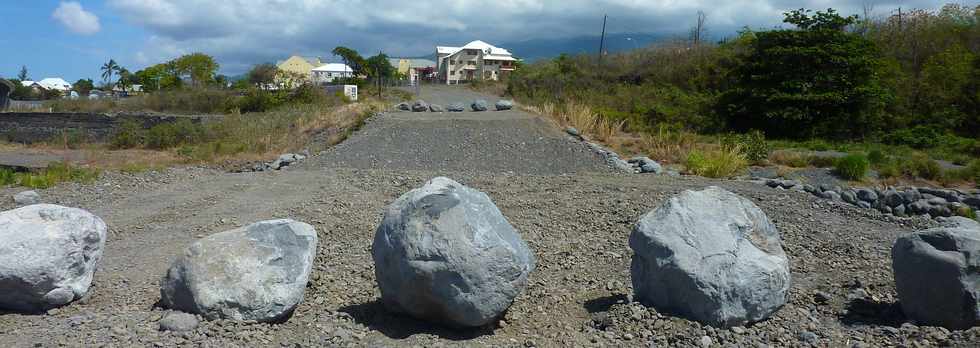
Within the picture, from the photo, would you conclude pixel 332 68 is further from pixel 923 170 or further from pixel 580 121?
pixel 923 170

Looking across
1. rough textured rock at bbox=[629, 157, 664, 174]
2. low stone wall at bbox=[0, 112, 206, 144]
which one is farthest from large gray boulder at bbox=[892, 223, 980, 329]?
low stone wall at bbox=[0, 112, 206, 144]

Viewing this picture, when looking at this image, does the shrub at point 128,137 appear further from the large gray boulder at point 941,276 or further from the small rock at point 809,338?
the large gray boulder at point 941,276

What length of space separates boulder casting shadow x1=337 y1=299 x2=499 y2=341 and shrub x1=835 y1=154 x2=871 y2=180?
1162 cm

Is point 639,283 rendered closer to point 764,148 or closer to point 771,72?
point 764,148

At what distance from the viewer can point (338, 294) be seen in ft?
16.6

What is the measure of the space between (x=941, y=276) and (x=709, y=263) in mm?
1409

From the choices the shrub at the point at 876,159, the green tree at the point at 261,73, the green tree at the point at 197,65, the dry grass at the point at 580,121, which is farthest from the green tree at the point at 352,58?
the shrub at the point at 876,159

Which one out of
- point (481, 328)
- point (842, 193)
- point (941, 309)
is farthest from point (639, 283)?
point (842, 193)

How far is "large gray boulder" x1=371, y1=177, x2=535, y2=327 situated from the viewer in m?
3.93

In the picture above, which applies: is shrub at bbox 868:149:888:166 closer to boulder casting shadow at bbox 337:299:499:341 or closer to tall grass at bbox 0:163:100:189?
boulder casting shadow at bbox 337:299:499:341

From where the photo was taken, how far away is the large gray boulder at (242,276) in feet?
13.6

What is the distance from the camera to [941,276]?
4.33 m

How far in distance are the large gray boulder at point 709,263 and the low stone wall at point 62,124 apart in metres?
21.2

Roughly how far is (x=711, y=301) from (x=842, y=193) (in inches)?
285
